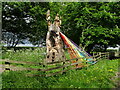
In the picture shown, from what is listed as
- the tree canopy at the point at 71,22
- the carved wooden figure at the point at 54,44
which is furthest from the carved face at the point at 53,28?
the tree canopy at the point at 71,22

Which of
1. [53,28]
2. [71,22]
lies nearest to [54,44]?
[53,28]

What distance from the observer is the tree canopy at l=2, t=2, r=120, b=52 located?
71.3 ft

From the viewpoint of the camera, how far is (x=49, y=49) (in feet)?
47.6

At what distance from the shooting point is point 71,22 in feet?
88.2

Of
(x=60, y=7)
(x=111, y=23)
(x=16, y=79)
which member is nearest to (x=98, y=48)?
(x=111, y=23)

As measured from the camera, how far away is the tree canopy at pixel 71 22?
21719mm

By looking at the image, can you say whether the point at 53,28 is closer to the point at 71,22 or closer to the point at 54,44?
the point at 54,44

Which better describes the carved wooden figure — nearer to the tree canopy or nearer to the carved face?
the carved face

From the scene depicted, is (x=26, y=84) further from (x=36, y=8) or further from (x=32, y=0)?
(x=32, y=0)

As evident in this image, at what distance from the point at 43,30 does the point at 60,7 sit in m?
5.25

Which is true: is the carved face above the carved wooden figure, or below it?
above

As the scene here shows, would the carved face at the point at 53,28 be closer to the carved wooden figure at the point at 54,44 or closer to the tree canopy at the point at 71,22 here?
the carved wooden figure at the point at 54,44

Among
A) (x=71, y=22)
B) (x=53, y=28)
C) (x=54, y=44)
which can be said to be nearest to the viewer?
(x=53, y=28)

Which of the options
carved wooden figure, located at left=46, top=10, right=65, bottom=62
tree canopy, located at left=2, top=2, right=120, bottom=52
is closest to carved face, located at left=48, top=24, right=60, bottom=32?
carved wooden figure, located at left=46, top=10, right=65, bottom=62
